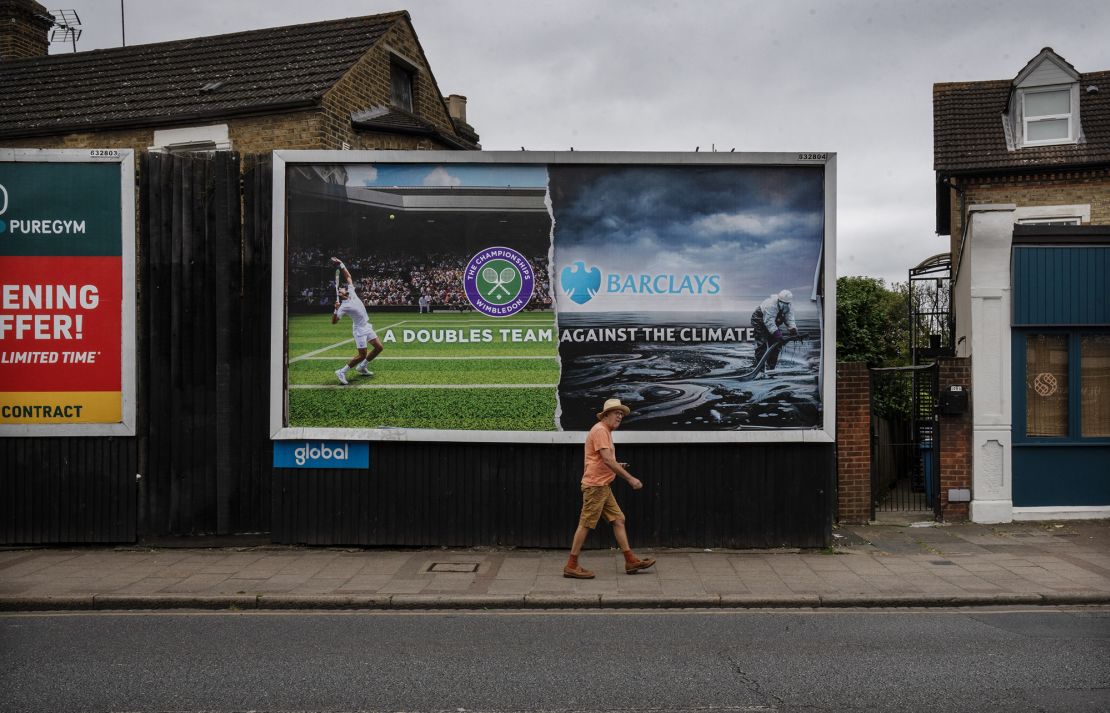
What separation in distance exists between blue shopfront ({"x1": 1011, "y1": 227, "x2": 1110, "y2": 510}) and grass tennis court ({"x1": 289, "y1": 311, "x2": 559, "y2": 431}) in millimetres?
6741

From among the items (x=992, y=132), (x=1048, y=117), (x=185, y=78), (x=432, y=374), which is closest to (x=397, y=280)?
(x=432, y=374)

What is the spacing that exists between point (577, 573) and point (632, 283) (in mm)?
3526

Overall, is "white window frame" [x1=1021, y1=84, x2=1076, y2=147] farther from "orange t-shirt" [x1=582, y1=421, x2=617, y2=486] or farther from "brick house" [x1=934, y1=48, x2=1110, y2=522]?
"orange t-shirt" [x1=582, y1=421, x2=617, y2=486]

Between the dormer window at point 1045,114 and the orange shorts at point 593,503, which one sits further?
the dormer window at point 1045,114

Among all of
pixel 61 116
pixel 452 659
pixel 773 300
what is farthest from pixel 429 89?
pixel 452 659

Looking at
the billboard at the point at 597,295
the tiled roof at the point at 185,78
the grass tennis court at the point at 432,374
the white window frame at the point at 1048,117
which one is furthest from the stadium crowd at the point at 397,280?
the white window frame at the point at 1048,117

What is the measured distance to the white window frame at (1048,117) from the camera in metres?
22.9

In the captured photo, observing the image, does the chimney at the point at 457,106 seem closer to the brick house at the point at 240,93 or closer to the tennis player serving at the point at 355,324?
the brick house at the point at 240,93

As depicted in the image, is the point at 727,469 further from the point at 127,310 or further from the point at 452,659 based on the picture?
the point at 127,310

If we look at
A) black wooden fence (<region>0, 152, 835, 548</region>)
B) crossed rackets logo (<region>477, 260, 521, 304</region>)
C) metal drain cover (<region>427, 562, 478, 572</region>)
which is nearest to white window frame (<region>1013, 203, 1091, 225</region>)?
black wooden fence (<region>0, 152, 835, 548</region>)

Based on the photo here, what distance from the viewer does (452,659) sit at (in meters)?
6.34

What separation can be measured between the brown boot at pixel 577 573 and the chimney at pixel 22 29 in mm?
20378

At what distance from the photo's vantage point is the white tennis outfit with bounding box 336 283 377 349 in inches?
413

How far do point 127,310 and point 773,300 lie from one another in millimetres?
7865
